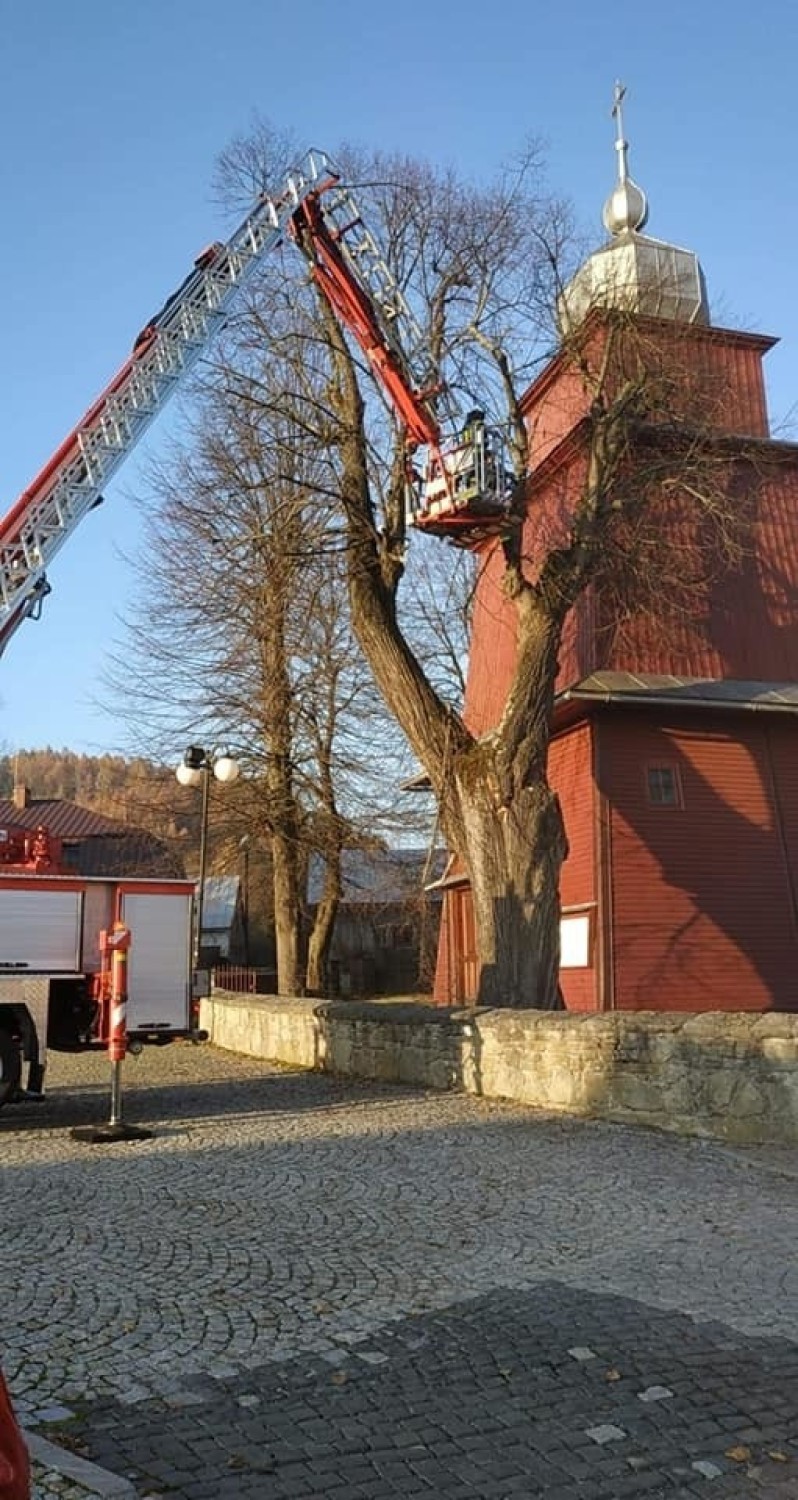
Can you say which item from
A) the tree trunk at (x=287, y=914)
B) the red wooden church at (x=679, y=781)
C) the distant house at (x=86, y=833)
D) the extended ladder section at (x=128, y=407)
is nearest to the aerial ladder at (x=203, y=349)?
the extended ladder section at (x=128, y=407)

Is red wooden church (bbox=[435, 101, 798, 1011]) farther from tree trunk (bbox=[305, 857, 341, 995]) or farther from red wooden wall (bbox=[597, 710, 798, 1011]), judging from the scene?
tree trunk (bbox=[305, 857, 341, 995])

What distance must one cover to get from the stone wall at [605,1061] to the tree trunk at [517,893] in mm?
797

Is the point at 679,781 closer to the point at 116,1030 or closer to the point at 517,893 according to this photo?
the point at 517,893

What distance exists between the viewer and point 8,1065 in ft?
38.1

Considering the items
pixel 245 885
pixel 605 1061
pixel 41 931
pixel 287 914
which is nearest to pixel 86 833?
pixel 245 885

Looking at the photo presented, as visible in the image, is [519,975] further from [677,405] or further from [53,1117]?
[677,405]

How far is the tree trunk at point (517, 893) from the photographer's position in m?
14.0

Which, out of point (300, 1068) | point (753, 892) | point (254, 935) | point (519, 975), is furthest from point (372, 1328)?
point (254, 935)

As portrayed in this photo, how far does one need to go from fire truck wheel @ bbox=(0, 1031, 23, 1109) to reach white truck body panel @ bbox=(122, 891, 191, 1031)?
3.59 feet

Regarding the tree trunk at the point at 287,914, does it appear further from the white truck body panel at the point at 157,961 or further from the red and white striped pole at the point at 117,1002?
the red and white striped pole at the point at 117,1002

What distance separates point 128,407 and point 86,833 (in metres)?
34.6

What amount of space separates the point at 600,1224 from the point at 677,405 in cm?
1282

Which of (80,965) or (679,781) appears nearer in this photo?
(80,965)

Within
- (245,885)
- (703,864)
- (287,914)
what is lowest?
(287,914)
